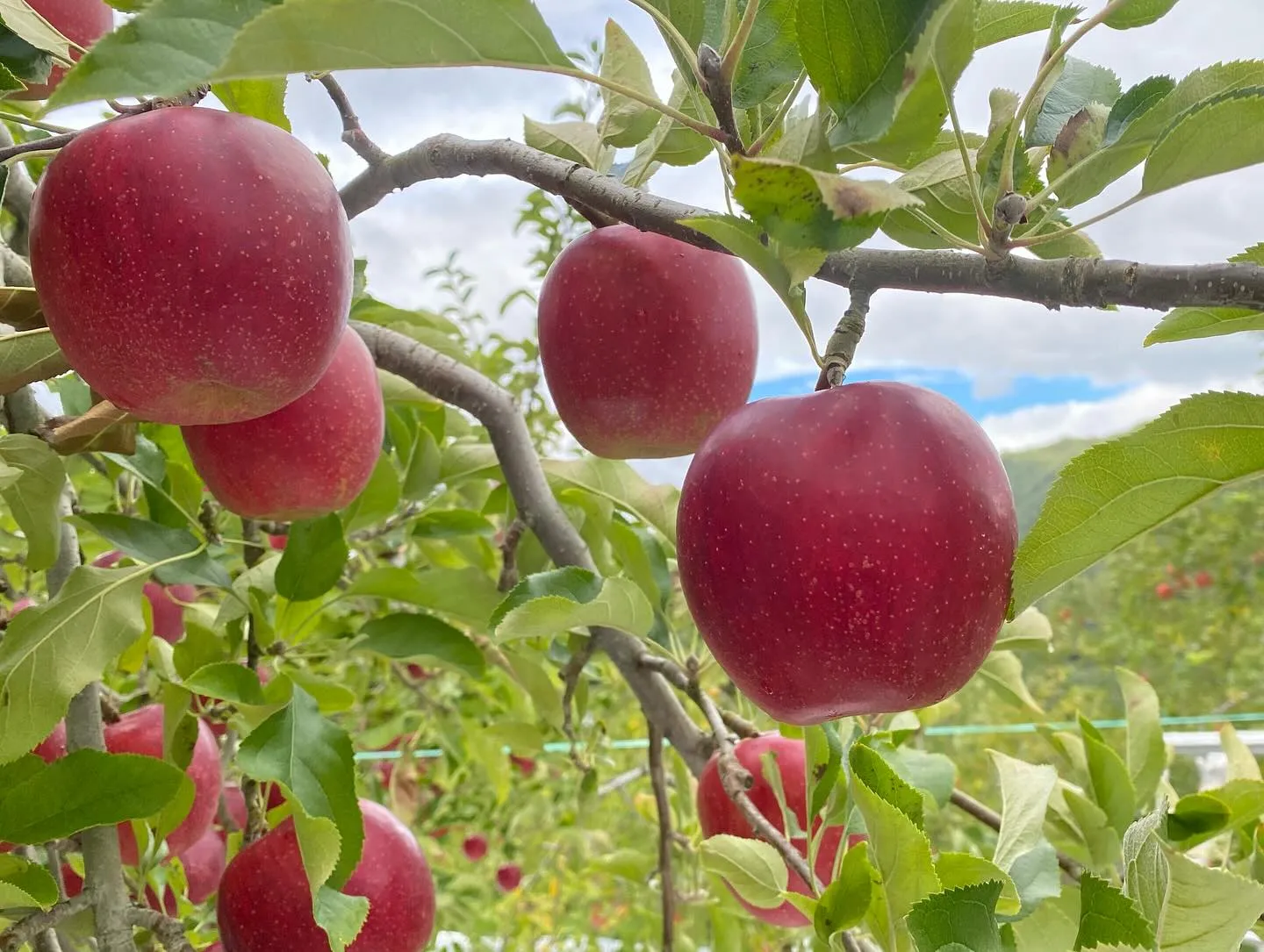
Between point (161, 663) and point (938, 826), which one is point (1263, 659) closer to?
point (938, 826)

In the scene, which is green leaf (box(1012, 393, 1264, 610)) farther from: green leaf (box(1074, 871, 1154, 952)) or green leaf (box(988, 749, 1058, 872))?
green leaf (box(988, 749, 1058, 872))

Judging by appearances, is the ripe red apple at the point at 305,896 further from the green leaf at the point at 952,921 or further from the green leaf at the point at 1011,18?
the green leaf at the point at 1011,18

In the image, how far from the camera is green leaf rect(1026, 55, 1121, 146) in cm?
50

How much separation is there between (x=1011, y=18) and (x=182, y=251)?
40cm

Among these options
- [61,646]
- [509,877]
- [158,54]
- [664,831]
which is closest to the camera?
[158,54]

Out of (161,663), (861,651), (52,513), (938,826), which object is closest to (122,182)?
(52,513)

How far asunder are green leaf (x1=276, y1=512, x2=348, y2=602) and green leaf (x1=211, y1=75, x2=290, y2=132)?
0.29 meters

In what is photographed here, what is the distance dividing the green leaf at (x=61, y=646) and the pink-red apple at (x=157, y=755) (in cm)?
17

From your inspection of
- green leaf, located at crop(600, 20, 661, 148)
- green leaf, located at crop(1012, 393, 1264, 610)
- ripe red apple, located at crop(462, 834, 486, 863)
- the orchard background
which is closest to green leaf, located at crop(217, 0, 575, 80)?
the orchard background

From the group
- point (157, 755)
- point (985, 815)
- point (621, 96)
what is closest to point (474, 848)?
point (157, 755)

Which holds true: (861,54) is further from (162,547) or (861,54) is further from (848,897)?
A: (162,547)

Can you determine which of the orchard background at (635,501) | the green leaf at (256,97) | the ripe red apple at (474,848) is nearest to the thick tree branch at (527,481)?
the orchard background at (635,501)

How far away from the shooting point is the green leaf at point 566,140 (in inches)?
25.4

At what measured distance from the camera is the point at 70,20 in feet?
2.37
